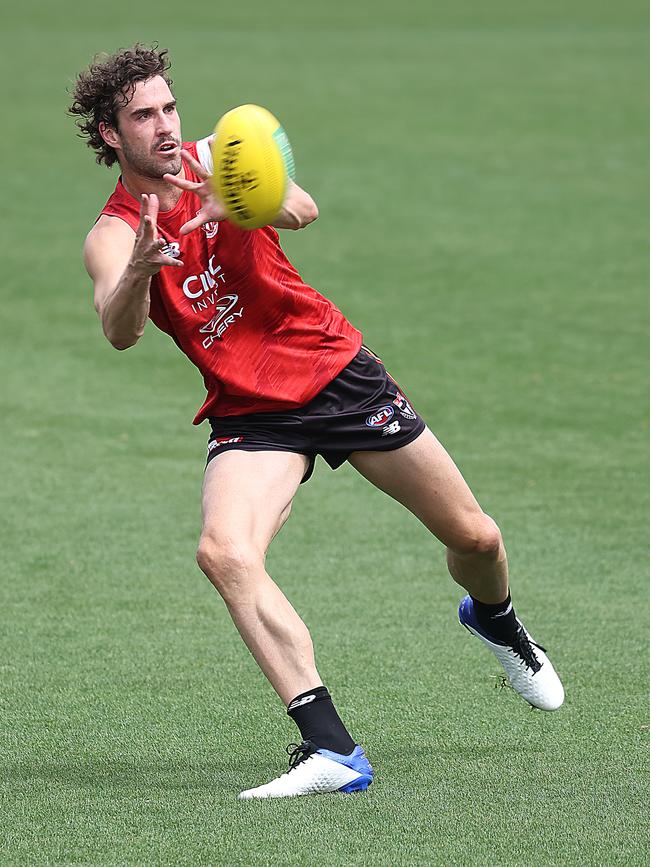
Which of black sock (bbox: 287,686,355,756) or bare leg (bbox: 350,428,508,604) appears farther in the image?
bare leg (bbox: 350,428,508,604)

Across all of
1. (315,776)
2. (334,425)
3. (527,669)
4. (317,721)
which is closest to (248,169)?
(334,425)

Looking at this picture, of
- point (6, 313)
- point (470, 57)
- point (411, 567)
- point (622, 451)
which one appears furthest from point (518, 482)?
point (470, 57)

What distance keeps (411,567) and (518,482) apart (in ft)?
6.12

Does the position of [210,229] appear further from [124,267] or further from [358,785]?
[358,785]

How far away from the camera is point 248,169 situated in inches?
181

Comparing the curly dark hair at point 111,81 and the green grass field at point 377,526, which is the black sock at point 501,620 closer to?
the green grass field at point 377,526

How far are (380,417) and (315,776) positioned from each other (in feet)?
4.14

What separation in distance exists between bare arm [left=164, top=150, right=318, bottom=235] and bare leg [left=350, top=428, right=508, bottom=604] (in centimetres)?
84

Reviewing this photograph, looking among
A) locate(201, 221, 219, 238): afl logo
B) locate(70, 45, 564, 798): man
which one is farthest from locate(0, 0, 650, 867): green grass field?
locate(201, 221, 219, 238): afl logo

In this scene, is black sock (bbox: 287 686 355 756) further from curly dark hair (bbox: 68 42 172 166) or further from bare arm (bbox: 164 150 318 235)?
curly dark hair (bbox: 68 42 172 166)

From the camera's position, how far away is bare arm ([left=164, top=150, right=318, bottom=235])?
4.59m

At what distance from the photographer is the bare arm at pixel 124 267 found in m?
4.37

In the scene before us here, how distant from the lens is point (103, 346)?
12781 millimetres

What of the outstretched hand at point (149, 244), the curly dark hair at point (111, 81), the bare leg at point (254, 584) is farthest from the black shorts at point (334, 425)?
the curly dark hair at point (111, 81)
